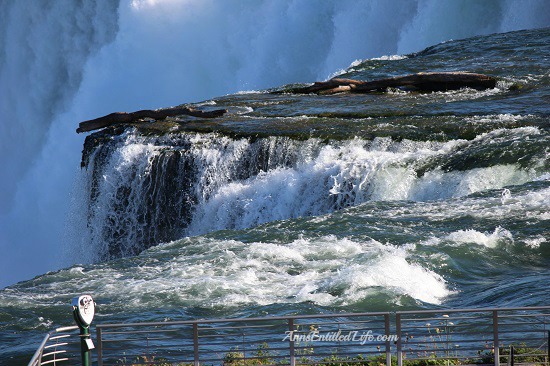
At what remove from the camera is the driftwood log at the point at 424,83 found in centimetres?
3070

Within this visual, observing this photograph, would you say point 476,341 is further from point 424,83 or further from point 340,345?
point 424,83

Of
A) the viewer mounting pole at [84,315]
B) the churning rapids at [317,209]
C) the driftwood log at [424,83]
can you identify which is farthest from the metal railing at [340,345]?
the driftwood log at [424,83]

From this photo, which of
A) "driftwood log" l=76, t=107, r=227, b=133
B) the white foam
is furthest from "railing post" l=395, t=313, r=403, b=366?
"driftwood log" l=76, t=107, r=227, b=133

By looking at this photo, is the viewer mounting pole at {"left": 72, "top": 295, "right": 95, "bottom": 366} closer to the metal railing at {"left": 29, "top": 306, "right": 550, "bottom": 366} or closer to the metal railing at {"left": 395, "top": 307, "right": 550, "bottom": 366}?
the metal railing at {"left": 29, "top": 306, "right": 550, "bottom": 366}

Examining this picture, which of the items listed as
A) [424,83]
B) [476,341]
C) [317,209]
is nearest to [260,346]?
[476,341]

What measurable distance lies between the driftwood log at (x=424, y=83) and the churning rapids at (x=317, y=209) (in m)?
0.43

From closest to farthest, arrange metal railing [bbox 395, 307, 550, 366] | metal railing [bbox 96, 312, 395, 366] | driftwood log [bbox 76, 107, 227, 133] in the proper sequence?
metal railing [bbox 395, 307, 550, 366] < metal railing [bbox 96, 312, 395, 366] < driftwood log [bbox 76, 107, 227, 133]

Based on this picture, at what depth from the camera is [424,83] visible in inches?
1231

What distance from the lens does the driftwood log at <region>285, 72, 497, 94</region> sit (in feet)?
101

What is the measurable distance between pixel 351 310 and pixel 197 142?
12590 millimetres

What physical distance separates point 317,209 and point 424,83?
8883mm

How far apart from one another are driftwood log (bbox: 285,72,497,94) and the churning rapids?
1.41 feet

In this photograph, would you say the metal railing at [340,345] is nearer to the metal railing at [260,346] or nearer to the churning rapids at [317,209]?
the metal railing at [260,346]

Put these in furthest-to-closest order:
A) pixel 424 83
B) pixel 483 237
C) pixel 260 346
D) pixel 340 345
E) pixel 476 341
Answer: pixel 424 83 → pixel 483 237 → pixel 260 346 → pixel 340 345 → pixel 476 341
